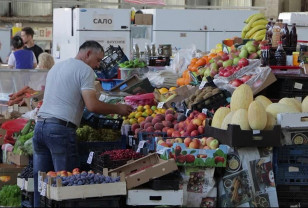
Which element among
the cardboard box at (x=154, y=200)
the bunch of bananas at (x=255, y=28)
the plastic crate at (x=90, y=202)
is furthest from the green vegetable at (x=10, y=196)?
the bunch of bananas at (x=255, y=28)

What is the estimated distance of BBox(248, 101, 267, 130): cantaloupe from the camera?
557 centimetres

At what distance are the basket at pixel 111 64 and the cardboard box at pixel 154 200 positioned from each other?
4490 millimetres

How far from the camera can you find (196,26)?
53.5ft

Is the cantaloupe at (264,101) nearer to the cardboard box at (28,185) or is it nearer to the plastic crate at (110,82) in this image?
the cardboard box at (28,185)

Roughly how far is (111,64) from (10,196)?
3.37 meters

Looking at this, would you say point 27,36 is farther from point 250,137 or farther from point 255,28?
point 250,137

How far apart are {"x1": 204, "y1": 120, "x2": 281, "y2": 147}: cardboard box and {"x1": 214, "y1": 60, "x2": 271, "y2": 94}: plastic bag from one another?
3.39 ft

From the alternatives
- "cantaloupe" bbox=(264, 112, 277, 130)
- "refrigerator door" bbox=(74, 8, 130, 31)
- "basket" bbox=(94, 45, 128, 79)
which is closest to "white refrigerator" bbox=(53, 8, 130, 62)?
"refrigerator door" bbox=(74, 8, 130, 31)

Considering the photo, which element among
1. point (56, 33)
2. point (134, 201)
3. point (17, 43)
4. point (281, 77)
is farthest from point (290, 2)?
point (134, 201)

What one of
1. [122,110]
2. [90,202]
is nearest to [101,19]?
[122,110]

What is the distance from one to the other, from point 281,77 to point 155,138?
139 centimetres

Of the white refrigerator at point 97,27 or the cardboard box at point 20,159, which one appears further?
the white refrigerator at point 97,27

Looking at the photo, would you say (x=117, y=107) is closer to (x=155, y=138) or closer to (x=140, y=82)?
(x=155, y=138)

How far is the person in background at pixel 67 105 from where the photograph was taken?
18.9ft
